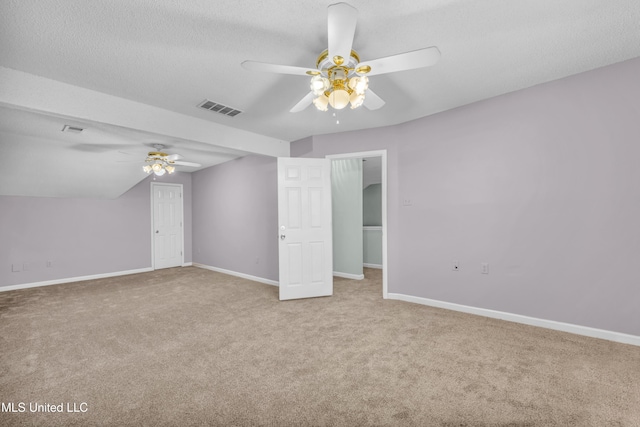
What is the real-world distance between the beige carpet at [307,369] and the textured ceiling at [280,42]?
2.39 meters

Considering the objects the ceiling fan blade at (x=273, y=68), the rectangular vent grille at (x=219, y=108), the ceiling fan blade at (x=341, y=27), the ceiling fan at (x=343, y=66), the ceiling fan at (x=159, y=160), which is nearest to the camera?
the ceiling fan blade at (x=341, y=27)

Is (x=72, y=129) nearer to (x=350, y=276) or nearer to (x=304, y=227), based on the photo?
(x=304, y=227)

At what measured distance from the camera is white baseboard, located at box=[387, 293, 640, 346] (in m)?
2.53

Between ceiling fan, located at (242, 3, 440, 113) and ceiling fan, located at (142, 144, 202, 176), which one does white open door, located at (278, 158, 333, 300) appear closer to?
ceiling fan, located at (142, 144, 202, 176)

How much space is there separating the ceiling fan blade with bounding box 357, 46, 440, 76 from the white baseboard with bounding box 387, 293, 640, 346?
2.94m

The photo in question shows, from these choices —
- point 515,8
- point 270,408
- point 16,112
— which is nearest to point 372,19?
point 515,8

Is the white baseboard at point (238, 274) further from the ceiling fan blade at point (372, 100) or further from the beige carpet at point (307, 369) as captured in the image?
the ceiling fan blade at point (372, 100)

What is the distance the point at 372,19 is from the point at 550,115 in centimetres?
232

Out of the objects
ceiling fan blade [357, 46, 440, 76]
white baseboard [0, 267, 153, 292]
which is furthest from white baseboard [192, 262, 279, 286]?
ceiling fan blade [357, 46, 440, 76]

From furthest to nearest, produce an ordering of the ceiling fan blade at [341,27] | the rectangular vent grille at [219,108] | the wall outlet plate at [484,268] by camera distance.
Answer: the wall outlet plate at [484,268] < the rectangular vent grille at [219,108] < the ceiling fan blade at [341,27]

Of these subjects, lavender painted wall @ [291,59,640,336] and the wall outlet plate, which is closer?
lavender painted wall @ [291,59,640,336]

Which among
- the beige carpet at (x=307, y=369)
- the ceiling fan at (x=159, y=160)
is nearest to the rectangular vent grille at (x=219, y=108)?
the ceiling fan at (x=159, y=160)

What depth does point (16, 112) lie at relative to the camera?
290 centimetres

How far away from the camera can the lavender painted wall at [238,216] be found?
5.18 metres
